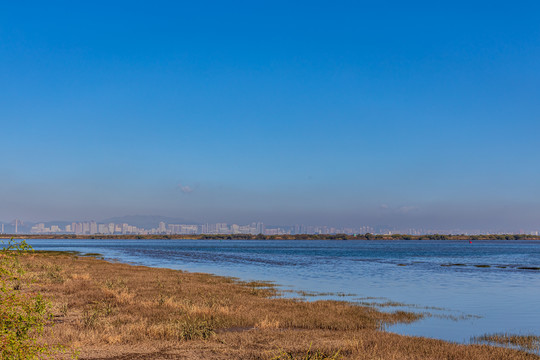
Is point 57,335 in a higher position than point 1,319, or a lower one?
lower

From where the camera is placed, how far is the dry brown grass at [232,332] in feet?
43.5

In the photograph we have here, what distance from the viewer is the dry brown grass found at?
43.5 feet

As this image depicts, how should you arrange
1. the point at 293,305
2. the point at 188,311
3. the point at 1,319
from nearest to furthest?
the point at 1,319, the point at 188,311, the point at 293,305

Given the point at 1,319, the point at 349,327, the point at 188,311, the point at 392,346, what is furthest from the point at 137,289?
the point at 1,319

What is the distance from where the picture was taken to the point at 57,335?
1448 cm

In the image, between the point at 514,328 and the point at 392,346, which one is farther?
the point at 514,328

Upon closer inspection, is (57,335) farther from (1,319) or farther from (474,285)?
(474,285)

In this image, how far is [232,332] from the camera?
1641 centimetres

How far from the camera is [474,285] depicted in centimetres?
3844

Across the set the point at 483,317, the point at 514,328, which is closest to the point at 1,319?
the point at 514,328

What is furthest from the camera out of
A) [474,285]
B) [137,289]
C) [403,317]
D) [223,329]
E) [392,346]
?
[474,285]

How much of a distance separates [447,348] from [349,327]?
4.59m

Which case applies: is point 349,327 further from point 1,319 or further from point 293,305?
point 1,319

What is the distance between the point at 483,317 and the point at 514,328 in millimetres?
2902
